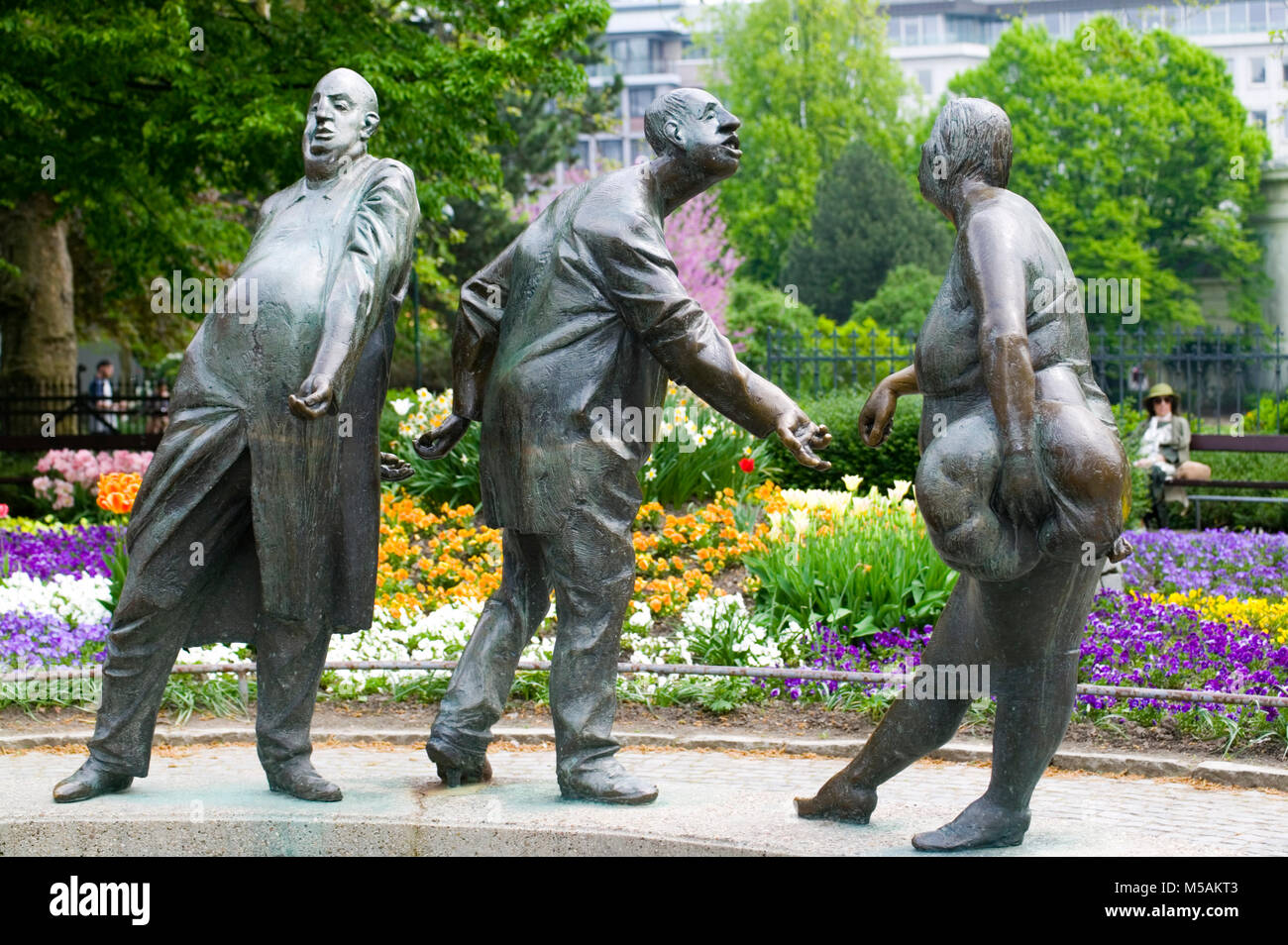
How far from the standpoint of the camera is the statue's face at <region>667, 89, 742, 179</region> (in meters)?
4.88

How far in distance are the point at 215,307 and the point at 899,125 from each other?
47.4 meters

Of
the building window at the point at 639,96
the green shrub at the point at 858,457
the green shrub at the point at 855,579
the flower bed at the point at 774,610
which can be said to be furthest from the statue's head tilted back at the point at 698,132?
the building window at the point at 639,96

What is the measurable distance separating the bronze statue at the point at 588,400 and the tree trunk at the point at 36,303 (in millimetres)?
14791

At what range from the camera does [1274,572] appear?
31.3ft

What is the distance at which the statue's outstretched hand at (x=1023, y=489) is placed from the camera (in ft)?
13.3

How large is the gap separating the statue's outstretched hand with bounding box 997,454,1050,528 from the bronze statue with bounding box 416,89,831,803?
66cm

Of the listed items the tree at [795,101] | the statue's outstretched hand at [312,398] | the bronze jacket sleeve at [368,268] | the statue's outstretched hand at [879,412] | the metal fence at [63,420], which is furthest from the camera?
the tree at [795,101]

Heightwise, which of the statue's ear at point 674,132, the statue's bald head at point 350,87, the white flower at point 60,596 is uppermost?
the statue's bald head at point 350,87

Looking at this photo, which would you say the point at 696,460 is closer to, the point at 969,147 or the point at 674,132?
the point at 674,132

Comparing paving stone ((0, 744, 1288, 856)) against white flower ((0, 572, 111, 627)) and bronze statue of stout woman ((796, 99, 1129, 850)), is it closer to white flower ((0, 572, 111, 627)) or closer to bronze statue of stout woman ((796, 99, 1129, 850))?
bronze statue of stout woman ((796, 99, 1129, 850))

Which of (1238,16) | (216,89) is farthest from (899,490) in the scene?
(1238,16)

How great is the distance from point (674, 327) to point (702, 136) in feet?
2.04

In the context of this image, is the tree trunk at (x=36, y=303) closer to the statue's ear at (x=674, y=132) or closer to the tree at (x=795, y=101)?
the statue's ear at (x=674, y=132)

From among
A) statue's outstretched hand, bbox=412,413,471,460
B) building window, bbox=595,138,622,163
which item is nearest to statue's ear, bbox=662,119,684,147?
statue's outstretched hand, bbox=412,413,471,460
